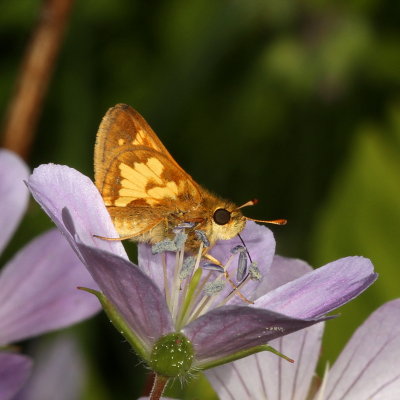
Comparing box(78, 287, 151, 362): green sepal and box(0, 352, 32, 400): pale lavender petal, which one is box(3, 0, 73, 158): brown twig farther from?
box(78, 287, 151, 362): green sepal

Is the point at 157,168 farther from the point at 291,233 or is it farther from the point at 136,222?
the point at 291,233

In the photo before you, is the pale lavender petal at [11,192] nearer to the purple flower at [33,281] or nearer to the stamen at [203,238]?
the purple flower at [33,281]

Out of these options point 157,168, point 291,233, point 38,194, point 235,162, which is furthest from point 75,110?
point 38,194

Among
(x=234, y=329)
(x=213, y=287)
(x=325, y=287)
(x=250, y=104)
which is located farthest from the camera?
(x=250, y=104)

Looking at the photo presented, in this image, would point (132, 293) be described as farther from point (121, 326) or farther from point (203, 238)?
point (203, 238)

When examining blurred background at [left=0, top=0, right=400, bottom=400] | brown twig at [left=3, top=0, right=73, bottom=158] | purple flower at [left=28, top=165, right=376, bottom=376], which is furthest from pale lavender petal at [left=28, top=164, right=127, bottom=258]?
blurred background at [left=0, top=0, right=400, bottom=400]

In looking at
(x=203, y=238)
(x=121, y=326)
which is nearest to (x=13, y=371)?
(x=121, y=326)
